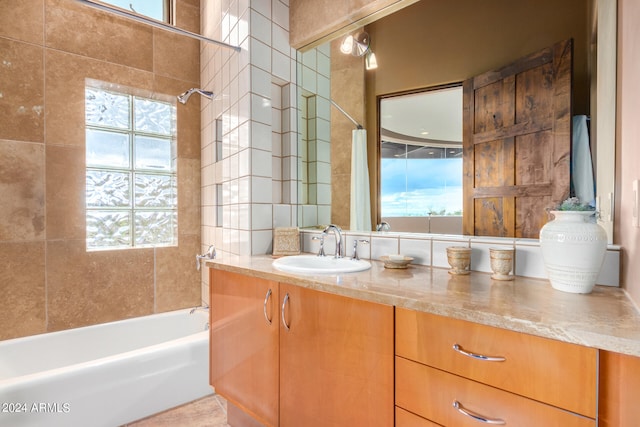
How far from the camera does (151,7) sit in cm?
254

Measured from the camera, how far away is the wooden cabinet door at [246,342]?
4.30 feet

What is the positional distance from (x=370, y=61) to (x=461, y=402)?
158 centimetres

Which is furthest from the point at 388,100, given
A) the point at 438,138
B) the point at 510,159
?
the point at 510,159

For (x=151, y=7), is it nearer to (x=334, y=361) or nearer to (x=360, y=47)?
(x=360, y=47)

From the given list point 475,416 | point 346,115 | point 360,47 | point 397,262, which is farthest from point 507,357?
point 360,47

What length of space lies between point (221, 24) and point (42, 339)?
235cm

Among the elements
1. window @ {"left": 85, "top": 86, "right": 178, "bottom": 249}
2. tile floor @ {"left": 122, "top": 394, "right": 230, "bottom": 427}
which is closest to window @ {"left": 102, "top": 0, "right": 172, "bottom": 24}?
window @ {"left": 85, "top": 86, "right": 178, "bottom": 249}

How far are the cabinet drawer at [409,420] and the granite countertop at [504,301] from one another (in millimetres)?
297

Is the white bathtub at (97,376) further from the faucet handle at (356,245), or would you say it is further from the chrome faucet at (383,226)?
the chrome faucet at (383,226)

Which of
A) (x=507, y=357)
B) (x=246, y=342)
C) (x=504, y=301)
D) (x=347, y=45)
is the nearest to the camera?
(x=507, y=357)

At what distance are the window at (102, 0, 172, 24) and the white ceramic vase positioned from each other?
9.77 ft

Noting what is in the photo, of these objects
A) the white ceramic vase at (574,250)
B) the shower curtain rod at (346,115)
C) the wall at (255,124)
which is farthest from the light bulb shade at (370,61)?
the white ceramic vase at (574,250)

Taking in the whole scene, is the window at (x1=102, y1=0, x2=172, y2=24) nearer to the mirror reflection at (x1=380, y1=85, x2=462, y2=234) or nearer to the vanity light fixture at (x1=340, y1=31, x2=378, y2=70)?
the vanity light fixture at (x1=340, y1=31, x2=378, y2=70)

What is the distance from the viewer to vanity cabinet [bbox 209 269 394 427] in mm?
981
